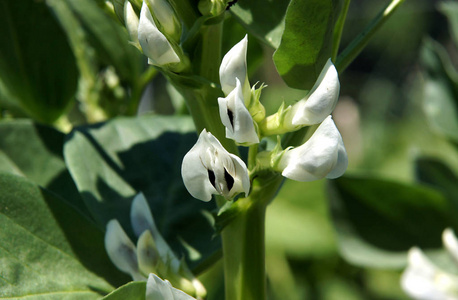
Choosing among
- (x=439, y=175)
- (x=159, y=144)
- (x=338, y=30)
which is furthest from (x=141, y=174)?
(x=439, y=175)

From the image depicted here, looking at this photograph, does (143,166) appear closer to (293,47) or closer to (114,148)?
(114,148)

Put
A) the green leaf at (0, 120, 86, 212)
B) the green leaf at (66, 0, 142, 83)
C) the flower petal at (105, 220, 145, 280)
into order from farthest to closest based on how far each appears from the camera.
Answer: the green leaf at (66, 0, 142, 83), the green leaf at (0, 120, 86, 212), the flower petal at (105, 220, 145, 280)

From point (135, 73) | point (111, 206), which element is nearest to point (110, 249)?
point (111, 206)

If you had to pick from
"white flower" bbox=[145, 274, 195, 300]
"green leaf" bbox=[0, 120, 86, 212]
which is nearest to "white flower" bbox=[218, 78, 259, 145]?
"white flower" bbox=[145, 274, 195, 300]

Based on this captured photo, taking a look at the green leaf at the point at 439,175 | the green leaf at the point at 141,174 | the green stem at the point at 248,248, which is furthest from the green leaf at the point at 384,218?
the green stem at the point at 248,248

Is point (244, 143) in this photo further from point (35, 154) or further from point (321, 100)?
point (35, 154)

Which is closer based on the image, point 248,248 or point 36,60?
point 248,248

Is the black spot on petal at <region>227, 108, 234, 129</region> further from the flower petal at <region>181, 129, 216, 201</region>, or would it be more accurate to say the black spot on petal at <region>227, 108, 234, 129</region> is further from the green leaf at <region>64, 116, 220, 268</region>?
the green leaf at <region>64, 116, 220, 268</region>
